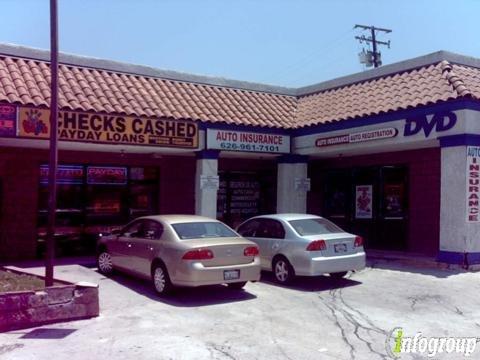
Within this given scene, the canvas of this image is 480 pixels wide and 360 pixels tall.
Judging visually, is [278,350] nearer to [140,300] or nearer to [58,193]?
A: [140,300]

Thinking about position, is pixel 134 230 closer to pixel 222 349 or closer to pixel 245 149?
pixel 222 349

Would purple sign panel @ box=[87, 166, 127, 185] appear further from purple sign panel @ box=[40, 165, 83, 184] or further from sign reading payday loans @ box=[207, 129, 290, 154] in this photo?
sign reading payday loans @ box=[207, 129, 290, 154]

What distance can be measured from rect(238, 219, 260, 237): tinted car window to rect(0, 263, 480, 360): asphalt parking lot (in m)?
1.36

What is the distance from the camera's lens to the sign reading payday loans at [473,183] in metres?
12.2

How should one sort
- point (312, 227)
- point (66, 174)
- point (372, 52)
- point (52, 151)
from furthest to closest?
point (372, 52) < point (66, 174) < point (312, 227) < point (52, 151)

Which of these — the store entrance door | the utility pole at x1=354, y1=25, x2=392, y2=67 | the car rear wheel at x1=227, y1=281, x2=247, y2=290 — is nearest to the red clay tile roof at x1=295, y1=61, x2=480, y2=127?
the store entrance door

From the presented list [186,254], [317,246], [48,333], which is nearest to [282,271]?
[317,246]

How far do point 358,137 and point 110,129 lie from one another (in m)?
6.60

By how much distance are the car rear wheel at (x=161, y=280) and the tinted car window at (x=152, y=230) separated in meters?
0.60

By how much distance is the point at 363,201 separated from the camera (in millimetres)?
16984

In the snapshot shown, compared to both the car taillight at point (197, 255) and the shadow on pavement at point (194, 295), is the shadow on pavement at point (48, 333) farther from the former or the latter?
the car taillight at point (197, 255)

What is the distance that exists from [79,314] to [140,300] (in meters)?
1.40

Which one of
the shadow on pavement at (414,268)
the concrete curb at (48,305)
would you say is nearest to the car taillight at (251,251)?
the concrete curb at (48,305)

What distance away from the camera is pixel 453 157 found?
12336mm
